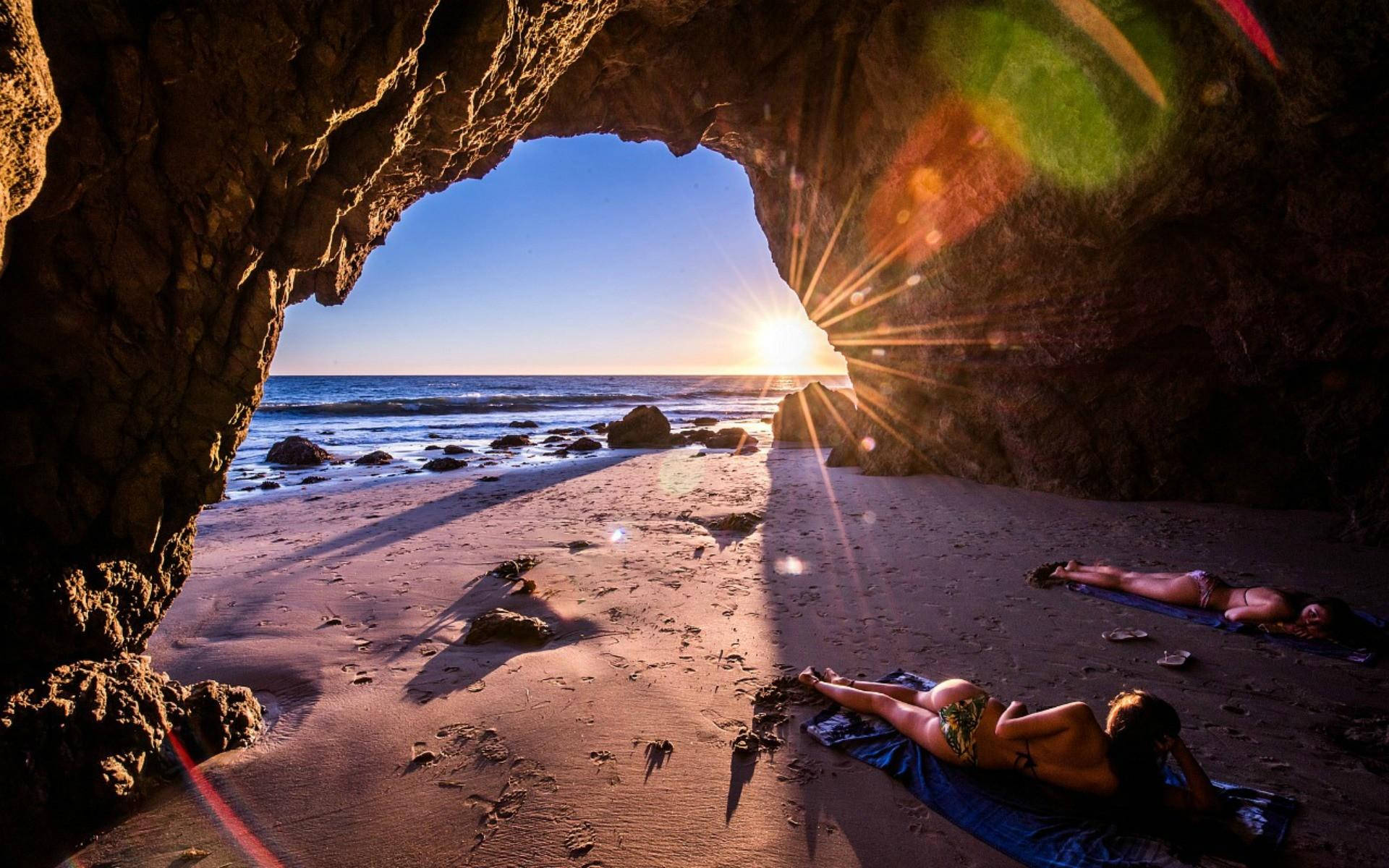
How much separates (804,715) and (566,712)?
1.64 meters

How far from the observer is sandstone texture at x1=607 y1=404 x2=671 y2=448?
807 inches

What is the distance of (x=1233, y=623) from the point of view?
4.78 m

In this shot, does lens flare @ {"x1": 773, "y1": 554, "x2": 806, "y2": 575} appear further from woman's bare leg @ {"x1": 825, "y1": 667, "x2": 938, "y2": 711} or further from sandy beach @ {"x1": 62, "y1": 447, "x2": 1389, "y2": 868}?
woman's bare leg @ {"x1": 825, "y1": 667, "x2": 938, "y2": 711}

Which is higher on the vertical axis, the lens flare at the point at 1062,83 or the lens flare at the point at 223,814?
the lens flare at the point at 1062,83

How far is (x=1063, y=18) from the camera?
669 cm

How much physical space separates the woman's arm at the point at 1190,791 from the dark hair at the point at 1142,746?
0.18ft

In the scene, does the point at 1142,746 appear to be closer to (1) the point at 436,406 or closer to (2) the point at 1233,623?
(2) the point at 1233,623

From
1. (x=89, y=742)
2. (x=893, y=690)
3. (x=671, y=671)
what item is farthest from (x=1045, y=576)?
(x=89, y=742)

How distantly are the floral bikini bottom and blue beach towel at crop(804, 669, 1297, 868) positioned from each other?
0.36ft

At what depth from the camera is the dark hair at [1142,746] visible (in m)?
2.84

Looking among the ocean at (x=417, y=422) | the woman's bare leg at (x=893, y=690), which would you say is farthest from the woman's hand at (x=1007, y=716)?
the ocean at (x=417, y=422)

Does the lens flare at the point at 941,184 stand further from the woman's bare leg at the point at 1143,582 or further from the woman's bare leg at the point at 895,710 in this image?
the woman's bare leg at the point at 895,710

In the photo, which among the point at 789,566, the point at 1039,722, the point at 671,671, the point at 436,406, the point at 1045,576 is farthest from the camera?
the point at 436,406

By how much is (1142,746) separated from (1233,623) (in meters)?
3.05
